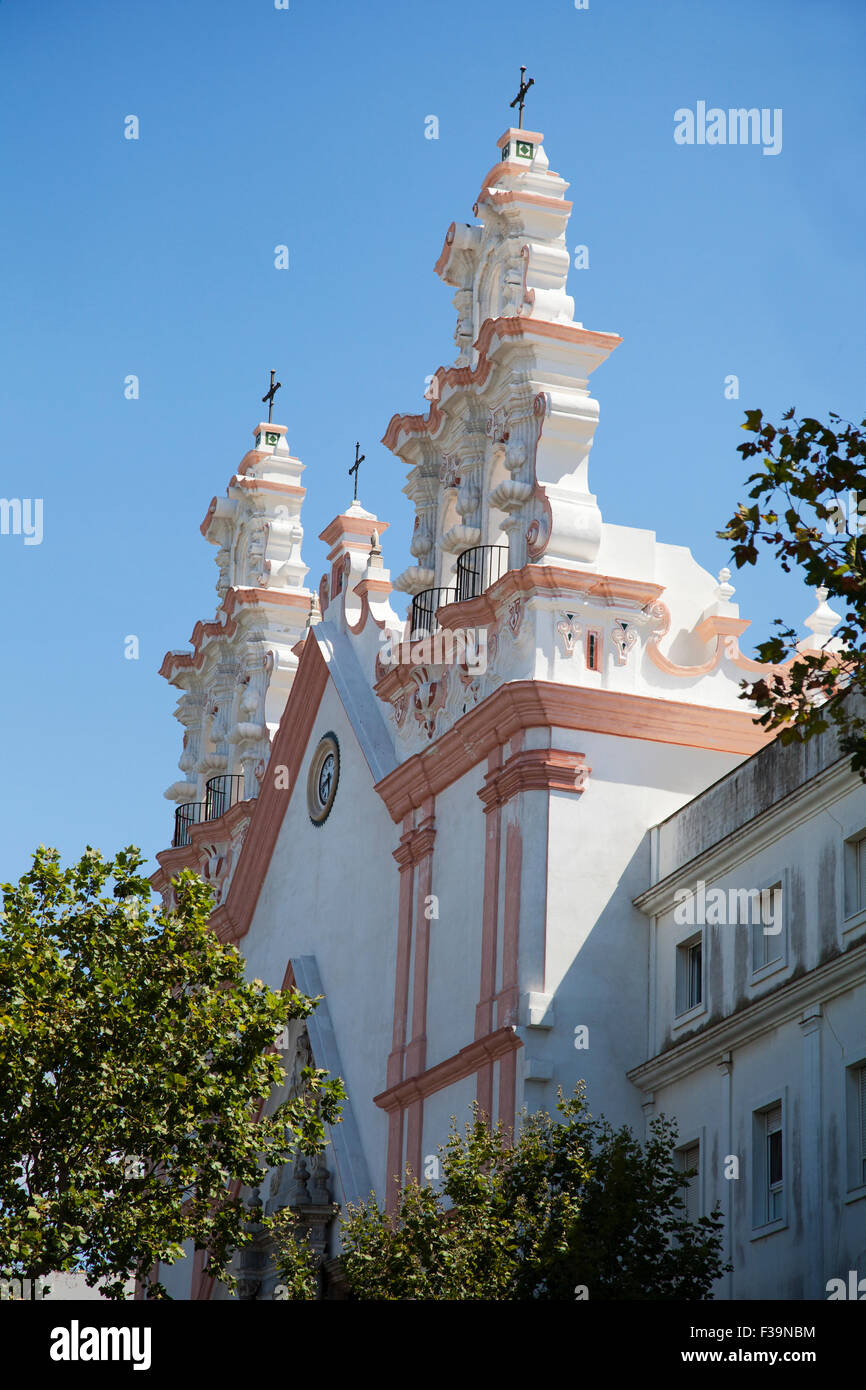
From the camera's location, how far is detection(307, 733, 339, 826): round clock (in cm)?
4569

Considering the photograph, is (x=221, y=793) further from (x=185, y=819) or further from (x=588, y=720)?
(x=588, y=720)

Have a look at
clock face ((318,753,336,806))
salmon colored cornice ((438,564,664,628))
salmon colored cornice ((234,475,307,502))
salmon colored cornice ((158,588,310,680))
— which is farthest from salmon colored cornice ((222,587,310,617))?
salmon colored cornice ((438,564,664,628))

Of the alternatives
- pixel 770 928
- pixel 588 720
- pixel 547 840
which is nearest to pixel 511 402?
pixel 588 720

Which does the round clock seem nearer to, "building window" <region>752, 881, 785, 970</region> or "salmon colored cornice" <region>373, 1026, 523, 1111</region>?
"salmon colored cornice" <region>373, 1026, 523, 1111</region>

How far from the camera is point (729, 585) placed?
129 feet

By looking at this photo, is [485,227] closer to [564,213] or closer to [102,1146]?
[564,213]

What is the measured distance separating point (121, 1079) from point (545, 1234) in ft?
21.7

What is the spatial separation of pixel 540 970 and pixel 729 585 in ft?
27.1

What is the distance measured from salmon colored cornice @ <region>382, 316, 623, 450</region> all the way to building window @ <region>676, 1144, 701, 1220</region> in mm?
13766

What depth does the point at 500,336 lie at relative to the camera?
39000 mm

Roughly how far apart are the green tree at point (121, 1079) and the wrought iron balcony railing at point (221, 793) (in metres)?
21.7

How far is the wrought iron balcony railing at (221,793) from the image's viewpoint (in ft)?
181
